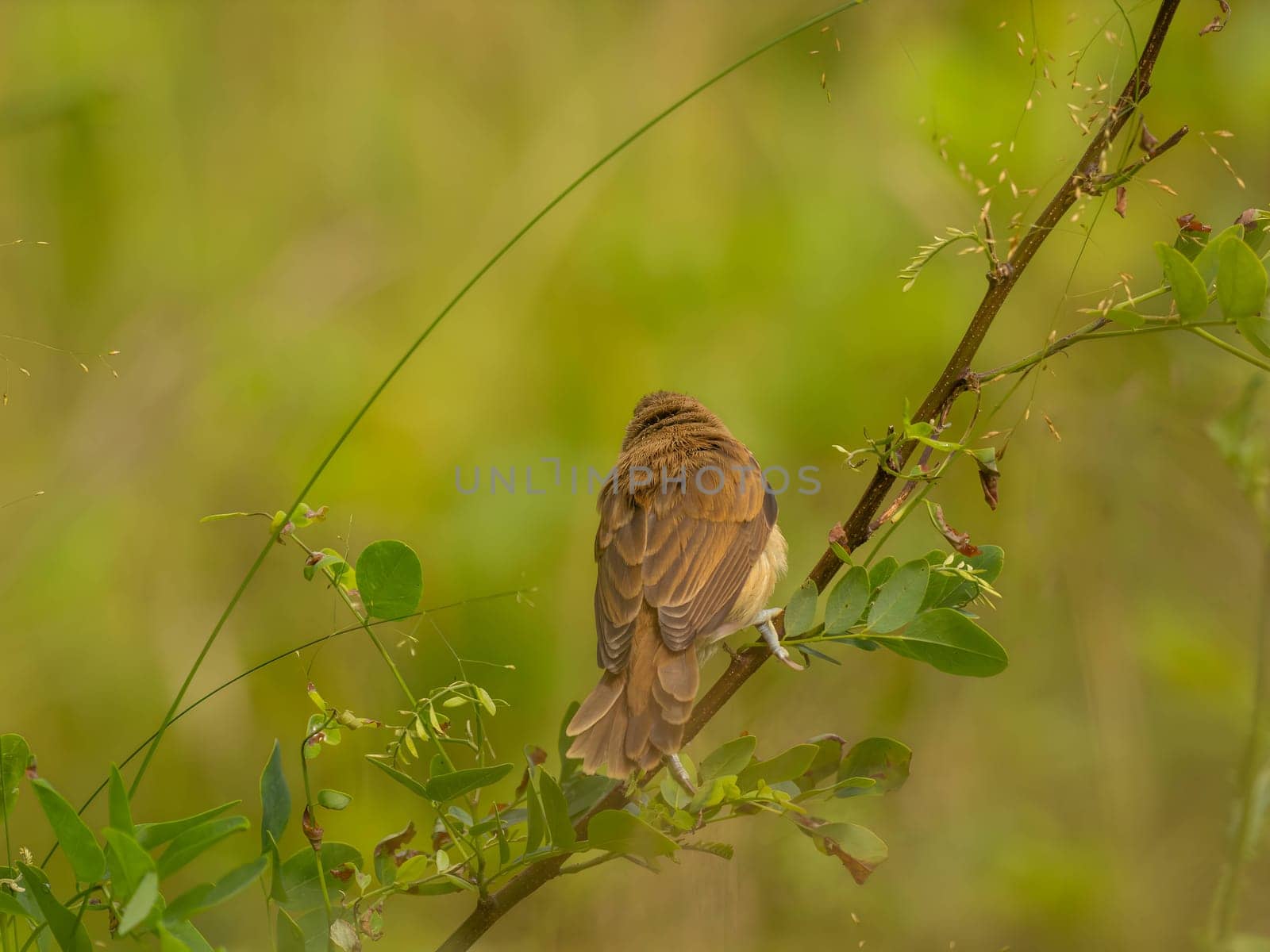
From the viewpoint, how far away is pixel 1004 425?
4449 millimetres

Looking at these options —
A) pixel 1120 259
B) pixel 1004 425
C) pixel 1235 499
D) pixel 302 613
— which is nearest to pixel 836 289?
pixel 1004 425

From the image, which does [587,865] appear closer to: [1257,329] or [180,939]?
[180,939]

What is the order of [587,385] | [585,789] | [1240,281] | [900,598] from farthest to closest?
[587,385], [585,789], [900,598], [1240,281]

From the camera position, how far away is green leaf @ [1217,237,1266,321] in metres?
1.77

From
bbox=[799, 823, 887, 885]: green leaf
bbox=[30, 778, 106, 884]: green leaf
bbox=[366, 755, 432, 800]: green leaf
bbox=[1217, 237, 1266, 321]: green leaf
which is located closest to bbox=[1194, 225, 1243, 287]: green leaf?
bbox=[1217, 237, 1266, 321]: green leaf

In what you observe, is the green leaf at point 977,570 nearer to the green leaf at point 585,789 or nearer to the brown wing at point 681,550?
the green leaf at point 585,789

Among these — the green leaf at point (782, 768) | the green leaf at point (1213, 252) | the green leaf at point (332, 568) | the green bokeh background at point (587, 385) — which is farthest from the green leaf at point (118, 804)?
the green bokeh background at point (587, 385)

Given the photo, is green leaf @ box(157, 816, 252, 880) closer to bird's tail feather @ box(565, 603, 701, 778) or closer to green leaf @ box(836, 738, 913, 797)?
bird's tail feather @ box(565, 603, 701, 778)

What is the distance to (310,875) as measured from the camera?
1.77 metres

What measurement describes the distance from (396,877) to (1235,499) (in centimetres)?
363

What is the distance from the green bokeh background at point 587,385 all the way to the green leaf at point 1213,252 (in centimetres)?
201

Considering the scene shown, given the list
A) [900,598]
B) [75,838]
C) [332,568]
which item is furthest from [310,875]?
[900,598]

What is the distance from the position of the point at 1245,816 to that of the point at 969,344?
2.53ft

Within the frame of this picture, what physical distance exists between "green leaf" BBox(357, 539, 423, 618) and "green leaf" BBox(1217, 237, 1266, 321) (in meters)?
1.28
